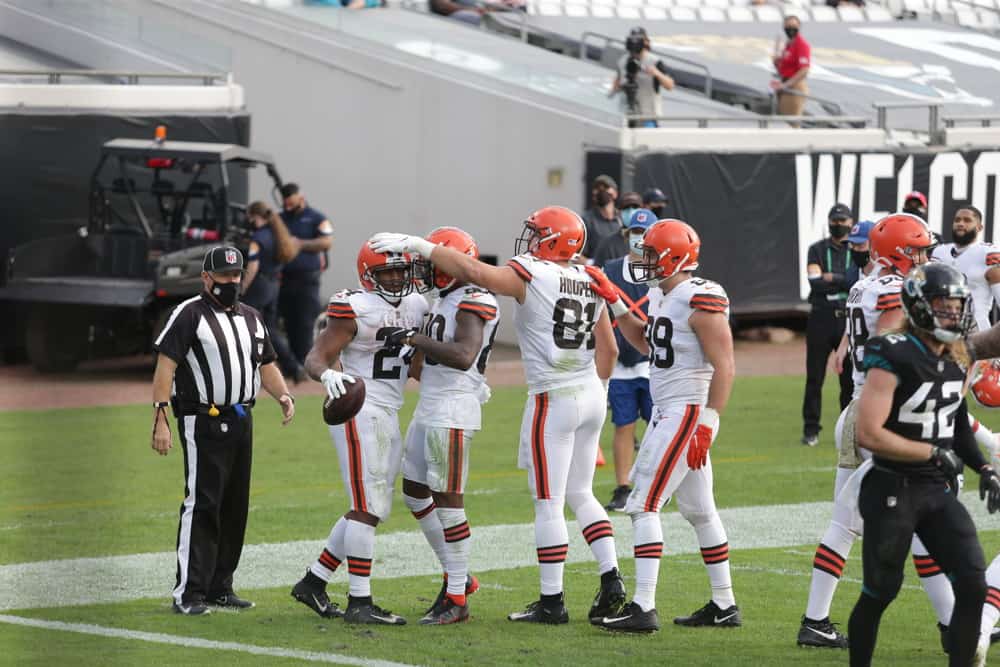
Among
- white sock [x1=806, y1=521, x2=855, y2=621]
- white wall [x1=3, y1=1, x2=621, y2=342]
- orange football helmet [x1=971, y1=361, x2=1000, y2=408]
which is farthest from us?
white wall [x1=3, y1=1, x2=621, y2=342]

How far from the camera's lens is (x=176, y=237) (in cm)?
1659

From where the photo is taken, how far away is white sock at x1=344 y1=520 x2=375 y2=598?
7.50 metres

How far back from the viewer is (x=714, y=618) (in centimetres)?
750

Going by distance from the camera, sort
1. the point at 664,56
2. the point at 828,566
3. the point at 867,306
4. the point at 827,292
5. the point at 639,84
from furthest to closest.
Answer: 1. the point at 664,56
2. the point at 639,84
3. the point at 827,292
4. the point at 867,306
5. the point at 828,566

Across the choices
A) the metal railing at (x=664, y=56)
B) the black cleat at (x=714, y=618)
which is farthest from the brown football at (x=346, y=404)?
the metal railing at (x=664, y=56)

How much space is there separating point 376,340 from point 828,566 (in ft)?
6.94

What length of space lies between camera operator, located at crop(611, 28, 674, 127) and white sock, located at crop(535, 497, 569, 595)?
11.7 m

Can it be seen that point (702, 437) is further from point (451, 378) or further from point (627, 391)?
point (627, 391)

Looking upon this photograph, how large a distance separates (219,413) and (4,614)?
1.28 metres

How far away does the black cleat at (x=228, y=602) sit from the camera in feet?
25.7

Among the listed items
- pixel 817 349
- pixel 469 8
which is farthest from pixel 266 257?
pixel 469 8

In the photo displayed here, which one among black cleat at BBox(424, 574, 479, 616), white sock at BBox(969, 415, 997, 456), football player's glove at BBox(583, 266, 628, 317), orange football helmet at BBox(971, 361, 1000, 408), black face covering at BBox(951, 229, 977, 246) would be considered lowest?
black cleat at BBox(424, 574, 479, 616)

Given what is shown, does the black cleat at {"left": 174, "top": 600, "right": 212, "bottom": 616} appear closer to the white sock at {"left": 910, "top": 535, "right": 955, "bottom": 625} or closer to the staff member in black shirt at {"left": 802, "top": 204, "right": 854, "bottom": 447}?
the white sock at {"left": 910, "top": 535, "right": 955, "bottom": 625}

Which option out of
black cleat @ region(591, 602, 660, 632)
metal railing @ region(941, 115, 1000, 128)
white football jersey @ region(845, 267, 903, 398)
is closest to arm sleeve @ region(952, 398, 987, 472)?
white football jersey @ region(845, 267, 903, 398)
